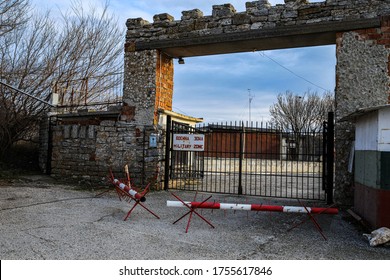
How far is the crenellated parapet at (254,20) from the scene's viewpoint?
800 centimetres

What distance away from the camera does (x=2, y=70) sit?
13.7 meters

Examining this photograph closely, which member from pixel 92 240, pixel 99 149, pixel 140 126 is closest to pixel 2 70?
pixel 99 149

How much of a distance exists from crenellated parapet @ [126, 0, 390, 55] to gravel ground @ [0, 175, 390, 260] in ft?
14.8

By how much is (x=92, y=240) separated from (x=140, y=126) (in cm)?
530

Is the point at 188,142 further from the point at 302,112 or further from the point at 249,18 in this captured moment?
the point at 302,112

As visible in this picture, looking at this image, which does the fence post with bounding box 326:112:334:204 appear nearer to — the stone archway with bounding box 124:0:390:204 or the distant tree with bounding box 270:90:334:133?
the stone archway with bounding box 124:0:390:204

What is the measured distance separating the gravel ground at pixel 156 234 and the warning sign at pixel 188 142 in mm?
2296

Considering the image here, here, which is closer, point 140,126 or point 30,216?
point 30,216

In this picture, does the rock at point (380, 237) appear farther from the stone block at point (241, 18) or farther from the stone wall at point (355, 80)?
the stone block at point (241, 18)

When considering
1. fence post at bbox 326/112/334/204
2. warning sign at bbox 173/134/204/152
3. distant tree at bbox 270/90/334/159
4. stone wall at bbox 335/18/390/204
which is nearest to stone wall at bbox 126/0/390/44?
stone wall at bbox 335/18/390/204

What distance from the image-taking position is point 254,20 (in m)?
8.95

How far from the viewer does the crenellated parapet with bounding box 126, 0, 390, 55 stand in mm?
7996
